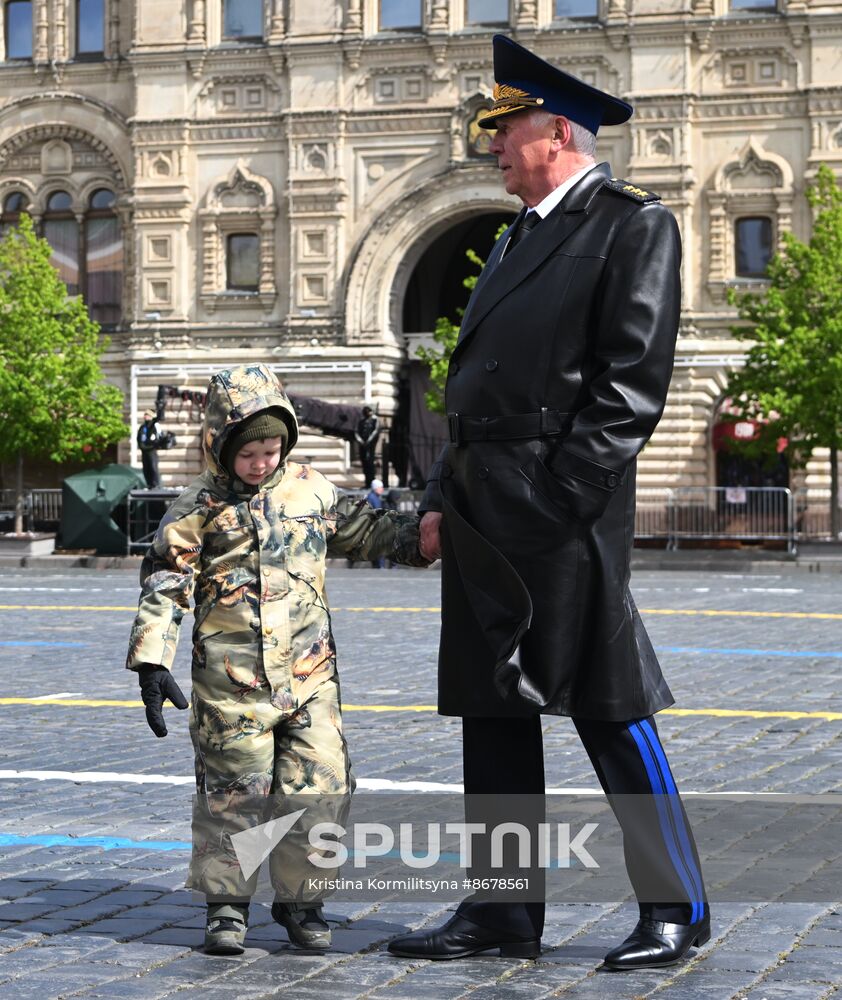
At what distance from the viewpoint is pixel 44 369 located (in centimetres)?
4100

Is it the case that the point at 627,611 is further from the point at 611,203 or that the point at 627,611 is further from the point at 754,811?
the point at 754,811

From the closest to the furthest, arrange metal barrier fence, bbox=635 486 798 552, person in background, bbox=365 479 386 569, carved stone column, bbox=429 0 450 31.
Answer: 1. person in background, bbox=365 479 386 569
2. metal barrier fence, bbox=635 486 798 552
3. carved stone column, bbox=429 0 450 31

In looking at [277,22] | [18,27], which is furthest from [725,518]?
[18,27]

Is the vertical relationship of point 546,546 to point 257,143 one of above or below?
below

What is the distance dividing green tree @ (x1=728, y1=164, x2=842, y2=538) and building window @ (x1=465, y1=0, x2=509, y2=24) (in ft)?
29.9

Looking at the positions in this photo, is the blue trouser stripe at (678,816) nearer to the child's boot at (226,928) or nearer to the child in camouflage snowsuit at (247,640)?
the child in camouflage snowsuit at (247,640)

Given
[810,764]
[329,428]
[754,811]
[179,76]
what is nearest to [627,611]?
[754,811]

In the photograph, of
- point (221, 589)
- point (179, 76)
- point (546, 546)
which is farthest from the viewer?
point (179, 76)

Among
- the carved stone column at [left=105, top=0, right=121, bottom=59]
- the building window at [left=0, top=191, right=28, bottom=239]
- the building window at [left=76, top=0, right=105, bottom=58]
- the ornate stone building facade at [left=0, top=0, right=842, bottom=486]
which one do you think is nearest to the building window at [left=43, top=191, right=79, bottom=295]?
the ornate stone building facade at [left=0, top=0, right=842, bottom=486]

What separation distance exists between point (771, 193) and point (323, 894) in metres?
39.6

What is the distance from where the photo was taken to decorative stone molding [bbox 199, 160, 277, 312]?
4491 centimetres

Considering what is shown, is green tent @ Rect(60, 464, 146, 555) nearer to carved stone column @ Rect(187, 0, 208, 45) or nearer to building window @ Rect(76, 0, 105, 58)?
carved stone column @ Rect(187, 0, 208, 45)

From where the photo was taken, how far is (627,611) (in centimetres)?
450

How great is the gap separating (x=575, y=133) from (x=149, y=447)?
28.9 m
